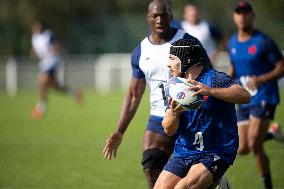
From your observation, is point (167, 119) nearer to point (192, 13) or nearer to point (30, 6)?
point (192, 13)

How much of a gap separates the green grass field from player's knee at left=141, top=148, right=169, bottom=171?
1.98 meters

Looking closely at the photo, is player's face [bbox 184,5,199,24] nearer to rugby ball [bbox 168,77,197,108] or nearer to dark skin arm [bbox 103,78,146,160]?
dark skin arm [bbox 103,78,146,160]

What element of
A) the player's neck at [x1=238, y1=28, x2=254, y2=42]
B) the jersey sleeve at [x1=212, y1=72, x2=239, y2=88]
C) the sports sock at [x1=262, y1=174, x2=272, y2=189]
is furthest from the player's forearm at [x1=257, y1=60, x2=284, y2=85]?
the jersey sleeve at [x1=212, y1=72, x2=239, y2=88]

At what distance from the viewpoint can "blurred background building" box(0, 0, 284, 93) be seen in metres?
31.2

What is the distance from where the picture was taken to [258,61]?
1020cm

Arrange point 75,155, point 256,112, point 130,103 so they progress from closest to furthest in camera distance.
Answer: point 130,103 → point 256,112 → point 75,155

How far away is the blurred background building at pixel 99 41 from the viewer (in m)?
31.2

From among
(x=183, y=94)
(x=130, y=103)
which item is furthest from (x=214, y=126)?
(x=130, y=103)

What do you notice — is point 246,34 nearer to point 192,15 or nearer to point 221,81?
point 192,15

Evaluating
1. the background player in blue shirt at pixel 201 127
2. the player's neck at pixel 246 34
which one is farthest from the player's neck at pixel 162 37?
the player's neck at pixel 246 34

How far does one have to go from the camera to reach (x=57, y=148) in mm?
13641

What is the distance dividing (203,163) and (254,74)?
13.1 ft

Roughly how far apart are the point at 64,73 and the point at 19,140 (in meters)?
16.8

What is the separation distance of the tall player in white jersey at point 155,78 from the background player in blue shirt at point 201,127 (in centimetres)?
117
